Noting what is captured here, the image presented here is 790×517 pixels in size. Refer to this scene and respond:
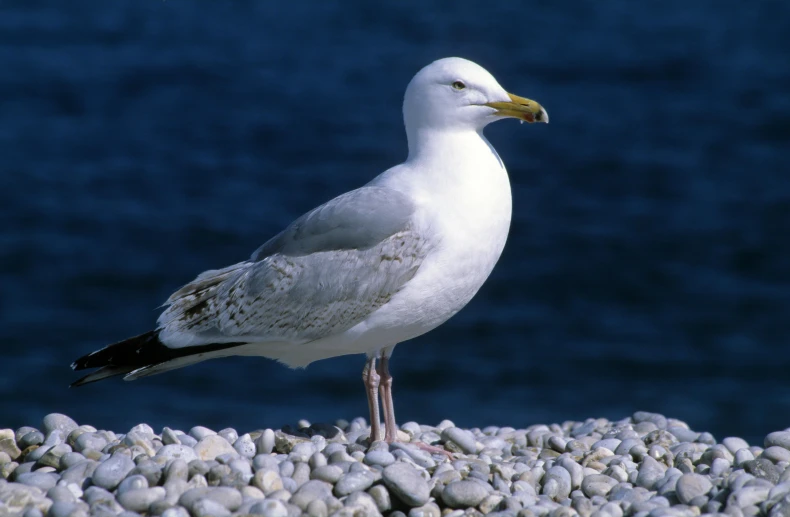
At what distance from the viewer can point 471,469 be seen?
5.60 metres

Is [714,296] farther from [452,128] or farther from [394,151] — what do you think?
[452,128]

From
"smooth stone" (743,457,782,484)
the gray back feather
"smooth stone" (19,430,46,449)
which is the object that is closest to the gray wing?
the gray back feather

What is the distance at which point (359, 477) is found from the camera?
5094mm

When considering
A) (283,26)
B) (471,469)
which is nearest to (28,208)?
(283,26)

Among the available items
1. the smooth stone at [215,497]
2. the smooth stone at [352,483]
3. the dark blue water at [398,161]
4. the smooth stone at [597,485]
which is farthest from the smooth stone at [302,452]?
the dark blue water at [398,161]

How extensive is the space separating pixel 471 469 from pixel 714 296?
6.72 metres

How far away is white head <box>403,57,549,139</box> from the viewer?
6.41 m

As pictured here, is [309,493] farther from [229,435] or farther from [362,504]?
[229,435]

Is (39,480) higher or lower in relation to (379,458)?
lower

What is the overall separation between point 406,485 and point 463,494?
0.25 metres

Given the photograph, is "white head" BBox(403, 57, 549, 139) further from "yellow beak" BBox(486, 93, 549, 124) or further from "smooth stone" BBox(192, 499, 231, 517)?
"smooth stone" BBox(192, 499, 231, 517)

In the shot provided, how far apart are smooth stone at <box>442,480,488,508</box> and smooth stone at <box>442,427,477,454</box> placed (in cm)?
122

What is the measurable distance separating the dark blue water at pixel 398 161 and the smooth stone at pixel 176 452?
4859mm

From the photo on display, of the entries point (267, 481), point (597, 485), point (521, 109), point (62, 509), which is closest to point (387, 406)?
point (597, 485)
